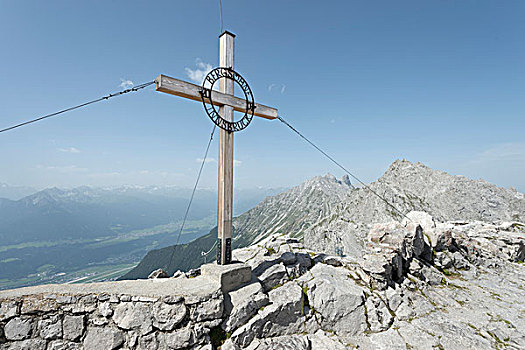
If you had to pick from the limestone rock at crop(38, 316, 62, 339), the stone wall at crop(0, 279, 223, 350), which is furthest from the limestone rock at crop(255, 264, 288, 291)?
the limestone rock at crop(38, 316, 62, 339)

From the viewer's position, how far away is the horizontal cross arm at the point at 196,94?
635cm

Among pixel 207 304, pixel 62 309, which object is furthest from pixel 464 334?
pixel 62 309

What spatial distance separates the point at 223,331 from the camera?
605 cm

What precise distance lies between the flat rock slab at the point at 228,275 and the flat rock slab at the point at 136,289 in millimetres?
180

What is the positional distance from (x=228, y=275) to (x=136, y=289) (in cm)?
233

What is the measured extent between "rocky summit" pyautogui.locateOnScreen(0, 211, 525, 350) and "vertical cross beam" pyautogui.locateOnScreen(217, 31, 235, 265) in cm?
77

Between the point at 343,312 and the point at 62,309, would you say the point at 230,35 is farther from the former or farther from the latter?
the point at 343,312

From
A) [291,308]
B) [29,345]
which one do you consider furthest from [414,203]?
[29,345]

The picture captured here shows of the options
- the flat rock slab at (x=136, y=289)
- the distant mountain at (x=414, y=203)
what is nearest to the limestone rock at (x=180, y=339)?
the flat rock slab at (x=136, y=289)

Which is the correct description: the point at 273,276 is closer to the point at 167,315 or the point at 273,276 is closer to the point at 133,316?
the point at 167,315

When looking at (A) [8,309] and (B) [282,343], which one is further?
(B) [282,343]

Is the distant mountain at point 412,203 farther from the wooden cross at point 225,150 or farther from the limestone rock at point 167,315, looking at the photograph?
the limestone rock at point 167,315

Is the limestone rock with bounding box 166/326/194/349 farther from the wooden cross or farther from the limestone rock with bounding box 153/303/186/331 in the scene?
the wooden cross

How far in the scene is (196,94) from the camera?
23.1 ft
